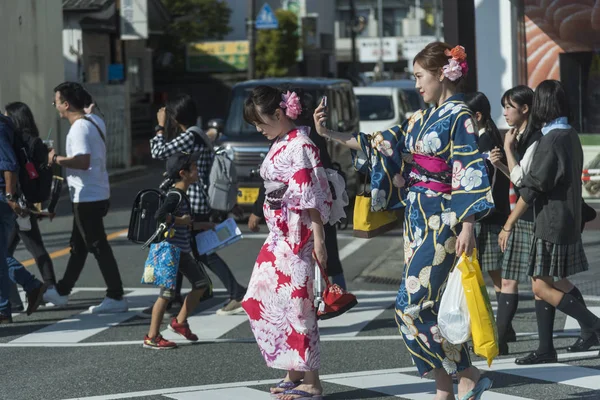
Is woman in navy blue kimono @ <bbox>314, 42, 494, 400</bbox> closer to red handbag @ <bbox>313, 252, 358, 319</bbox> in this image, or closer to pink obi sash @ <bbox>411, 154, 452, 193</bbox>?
pink obi sash @ <bbox>411, 154, 452, 193</bbox>

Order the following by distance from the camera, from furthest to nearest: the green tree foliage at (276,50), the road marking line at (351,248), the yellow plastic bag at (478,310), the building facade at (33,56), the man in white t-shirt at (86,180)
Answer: the green tree foliage at (276,50)
the building facade at (33,56)
the road marking line at (351,248)
the man in white t-shirt at (86,180)
the yellow plastic bag at (478,310)

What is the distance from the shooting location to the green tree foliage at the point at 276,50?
3850cm

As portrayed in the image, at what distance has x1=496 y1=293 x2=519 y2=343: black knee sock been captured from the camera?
6859 mm

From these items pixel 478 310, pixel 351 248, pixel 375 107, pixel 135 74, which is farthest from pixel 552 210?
pixel 135 74

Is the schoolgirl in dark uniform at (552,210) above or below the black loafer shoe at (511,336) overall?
above

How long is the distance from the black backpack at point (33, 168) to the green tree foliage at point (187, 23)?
27409 millimetres

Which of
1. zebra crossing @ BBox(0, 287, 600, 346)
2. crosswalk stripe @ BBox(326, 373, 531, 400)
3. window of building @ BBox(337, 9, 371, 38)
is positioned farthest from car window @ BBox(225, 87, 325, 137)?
window of building @ BBox(337, 9, 371, 38)

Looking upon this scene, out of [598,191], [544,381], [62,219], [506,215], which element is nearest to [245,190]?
[62,219]

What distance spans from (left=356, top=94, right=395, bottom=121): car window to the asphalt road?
1144 centimetres

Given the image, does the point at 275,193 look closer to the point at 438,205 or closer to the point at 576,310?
the point at 438,205

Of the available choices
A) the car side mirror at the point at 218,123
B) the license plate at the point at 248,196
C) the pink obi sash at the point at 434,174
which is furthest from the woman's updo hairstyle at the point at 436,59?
the license plate at the point at 248,196

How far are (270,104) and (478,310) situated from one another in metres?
1.58

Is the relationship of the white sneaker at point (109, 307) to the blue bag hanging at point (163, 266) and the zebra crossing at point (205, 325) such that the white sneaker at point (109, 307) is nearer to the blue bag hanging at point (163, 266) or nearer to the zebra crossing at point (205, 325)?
the zebra crossing at point (205, 325)

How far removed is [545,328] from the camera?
21.5 ft
